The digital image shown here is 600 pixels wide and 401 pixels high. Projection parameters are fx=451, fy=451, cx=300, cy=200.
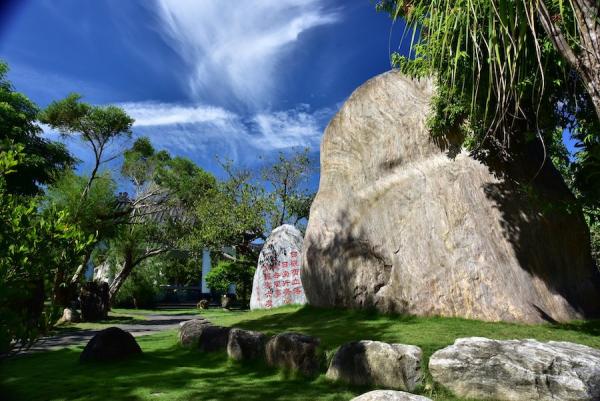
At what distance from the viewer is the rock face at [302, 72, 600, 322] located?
880cm

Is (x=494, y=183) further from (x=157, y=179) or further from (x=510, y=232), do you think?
(x=157, y=179)

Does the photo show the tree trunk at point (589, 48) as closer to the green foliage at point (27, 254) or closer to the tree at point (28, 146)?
the green foliage at point (27, 254)

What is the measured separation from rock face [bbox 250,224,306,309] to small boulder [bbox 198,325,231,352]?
7051 mm

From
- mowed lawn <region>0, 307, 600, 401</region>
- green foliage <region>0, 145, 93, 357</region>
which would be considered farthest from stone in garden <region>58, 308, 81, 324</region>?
green foliage <region>0, 145, 93, 357</region>

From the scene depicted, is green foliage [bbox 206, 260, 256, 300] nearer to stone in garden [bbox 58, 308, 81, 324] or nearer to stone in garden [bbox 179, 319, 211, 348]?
stone in garden [bbox 58, 308, 81, 324]

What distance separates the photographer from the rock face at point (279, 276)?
1644 cm

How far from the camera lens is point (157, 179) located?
28.8m

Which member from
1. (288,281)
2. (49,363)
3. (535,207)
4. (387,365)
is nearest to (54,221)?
(387,365)

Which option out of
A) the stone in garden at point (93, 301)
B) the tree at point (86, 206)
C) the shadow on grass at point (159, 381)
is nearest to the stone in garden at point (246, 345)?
the shadow on grass at point (159, 381)

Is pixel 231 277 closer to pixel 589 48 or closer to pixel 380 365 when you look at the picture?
pixel 380 365

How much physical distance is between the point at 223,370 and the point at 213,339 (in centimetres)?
159

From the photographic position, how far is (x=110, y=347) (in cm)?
820

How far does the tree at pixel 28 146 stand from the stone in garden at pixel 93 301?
16.1 feet

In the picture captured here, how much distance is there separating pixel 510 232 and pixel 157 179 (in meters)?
23.9
